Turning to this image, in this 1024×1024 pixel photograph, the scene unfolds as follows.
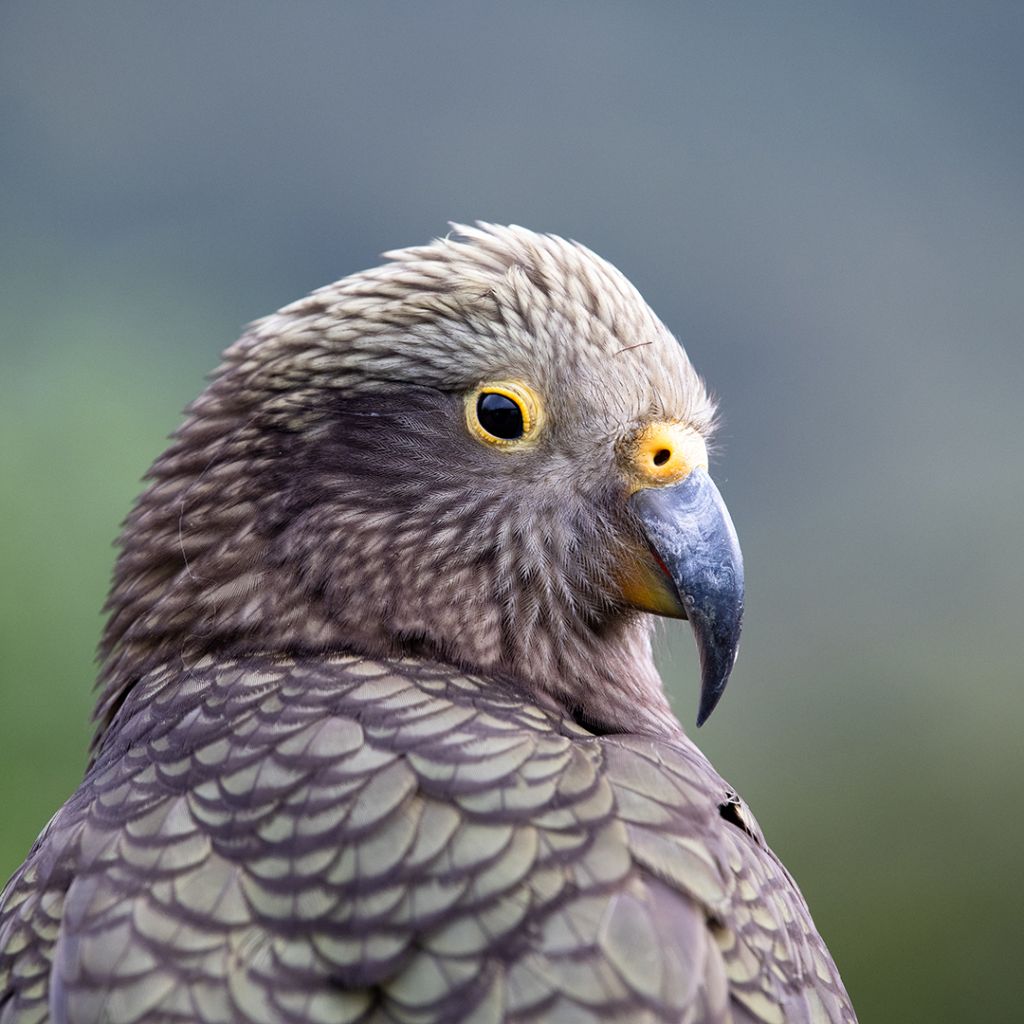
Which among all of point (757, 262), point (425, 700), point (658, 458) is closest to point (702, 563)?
point (658, 458)

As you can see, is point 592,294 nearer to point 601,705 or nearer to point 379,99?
point 601,705

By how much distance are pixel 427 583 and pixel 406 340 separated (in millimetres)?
456

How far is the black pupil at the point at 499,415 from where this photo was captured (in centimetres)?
226

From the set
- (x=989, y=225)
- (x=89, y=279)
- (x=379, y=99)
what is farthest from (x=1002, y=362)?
(x=89, y=279)

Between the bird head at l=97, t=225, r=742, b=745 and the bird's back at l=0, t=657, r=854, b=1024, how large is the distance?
0.22 meters

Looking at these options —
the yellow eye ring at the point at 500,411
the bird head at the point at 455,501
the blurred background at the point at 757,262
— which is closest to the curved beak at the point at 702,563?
the bird head at the point at 455,501

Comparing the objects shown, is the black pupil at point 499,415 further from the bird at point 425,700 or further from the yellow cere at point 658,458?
the yellow cere at point 658,458

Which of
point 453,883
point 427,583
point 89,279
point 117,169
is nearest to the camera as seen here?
point 453,883

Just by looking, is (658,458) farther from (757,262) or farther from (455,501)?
(757,262)

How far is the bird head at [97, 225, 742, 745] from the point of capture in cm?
219

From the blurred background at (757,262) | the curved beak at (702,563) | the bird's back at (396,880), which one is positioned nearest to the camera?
the bird's back at (396,880)

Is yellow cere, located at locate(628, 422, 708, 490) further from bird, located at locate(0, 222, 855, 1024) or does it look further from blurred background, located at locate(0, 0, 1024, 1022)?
blurred background, located at locate(0, 0, 1024, 1022)

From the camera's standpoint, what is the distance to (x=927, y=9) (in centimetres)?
886

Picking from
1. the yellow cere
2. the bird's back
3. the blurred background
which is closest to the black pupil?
the yellow cere
